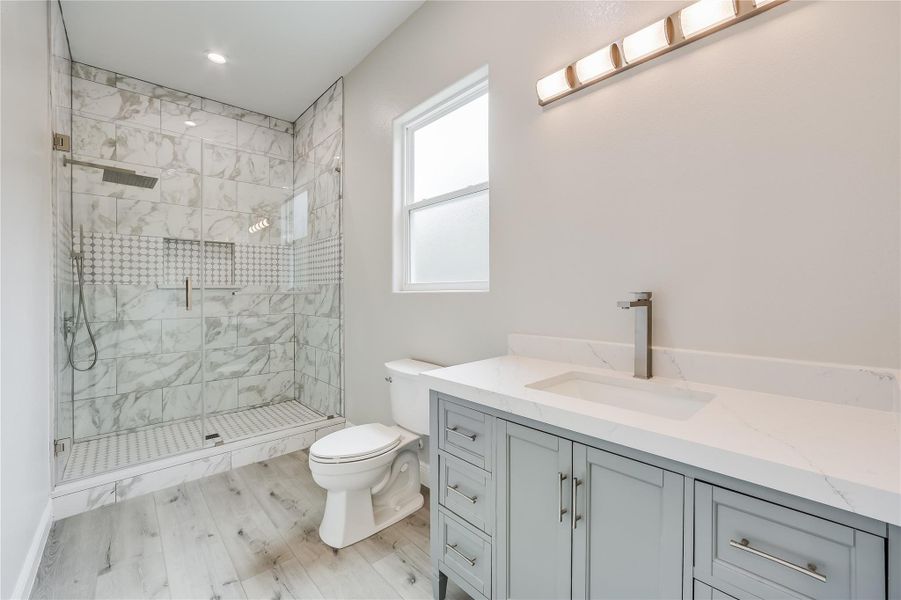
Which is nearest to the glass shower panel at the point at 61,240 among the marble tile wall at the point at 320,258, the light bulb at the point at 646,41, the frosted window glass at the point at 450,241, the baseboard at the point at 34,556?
the baseboard at the point at 34,556

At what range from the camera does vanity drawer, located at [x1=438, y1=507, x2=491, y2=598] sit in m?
1.27

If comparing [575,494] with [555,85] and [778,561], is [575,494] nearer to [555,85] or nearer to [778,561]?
[778,561]

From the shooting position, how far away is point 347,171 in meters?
2.92

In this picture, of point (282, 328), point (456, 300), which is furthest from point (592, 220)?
point (282, 328)

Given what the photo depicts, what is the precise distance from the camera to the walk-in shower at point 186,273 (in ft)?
8.82

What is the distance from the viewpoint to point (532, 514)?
3.71 ft

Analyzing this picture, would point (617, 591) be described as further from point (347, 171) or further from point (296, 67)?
point (296, 67)

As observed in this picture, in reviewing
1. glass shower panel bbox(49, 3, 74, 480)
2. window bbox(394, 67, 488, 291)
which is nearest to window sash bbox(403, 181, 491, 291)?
window bbox(394, 67, 488, 291)

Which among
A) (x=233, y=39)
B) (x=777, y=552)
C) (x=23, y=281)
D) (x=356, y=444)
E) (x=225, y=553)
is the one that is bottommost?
(x=225, y=553)

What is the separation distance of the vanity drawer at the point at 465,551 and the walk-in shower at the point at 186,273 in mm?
1842

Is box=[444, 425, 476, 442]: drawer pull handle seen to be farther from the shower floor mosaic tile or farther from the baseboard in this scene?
the shower floor mosaic tile

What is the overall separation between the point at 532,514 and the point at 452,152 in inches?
72.7

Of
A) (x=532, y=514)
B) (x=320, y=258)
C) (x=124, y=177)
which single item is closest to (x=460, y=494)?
(x=532, y=514)

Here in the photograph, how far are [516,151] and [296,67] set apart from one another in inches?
80.1
